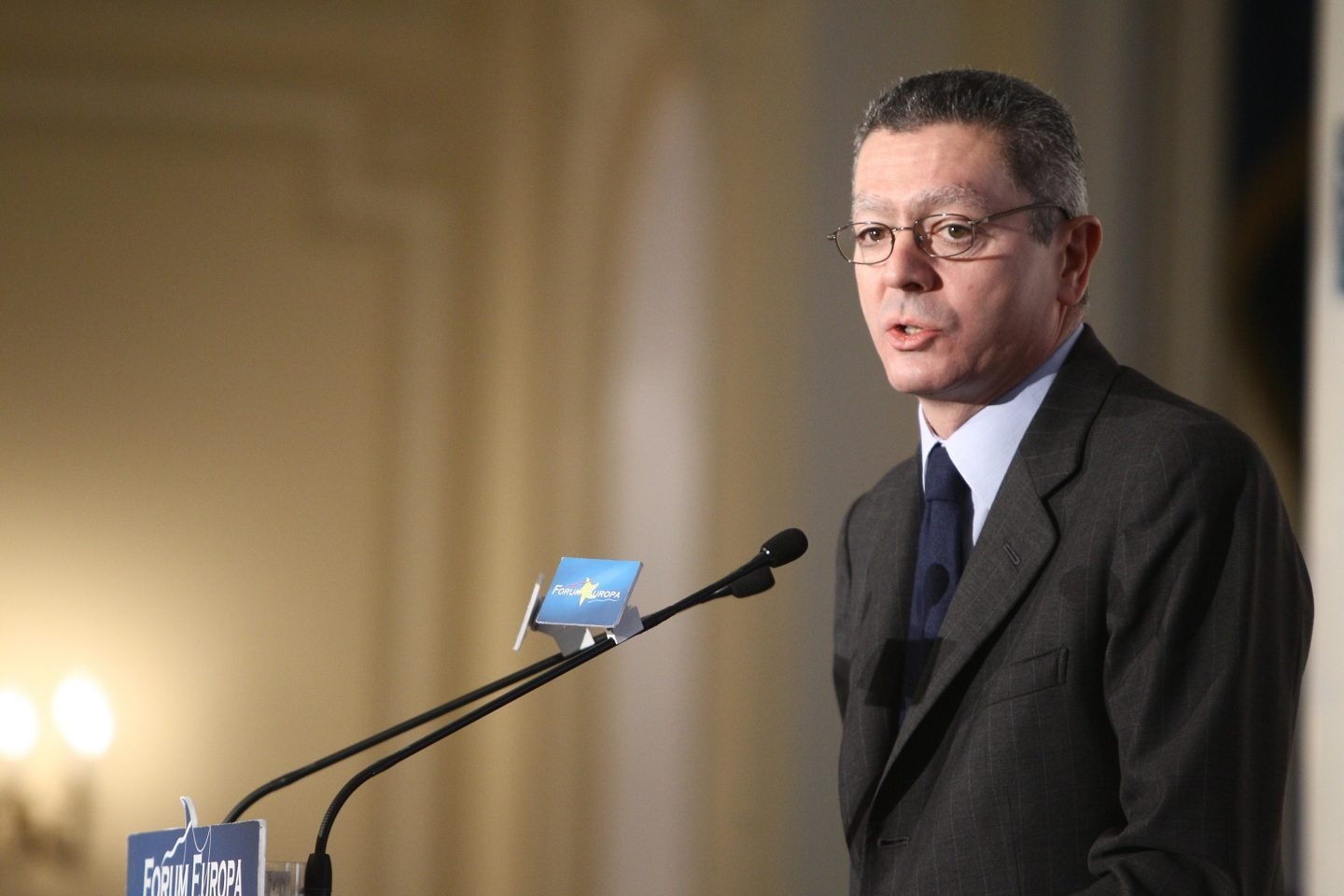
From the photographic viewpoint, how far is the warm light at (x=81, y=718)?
11.6 feet

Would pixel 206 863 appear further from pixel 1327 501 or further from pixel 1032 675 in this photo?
pixel 1327 501

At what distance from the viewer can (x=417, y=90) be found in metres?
3.70

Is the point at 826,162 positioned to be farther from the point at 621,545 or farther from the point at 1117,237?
the point at 621,545

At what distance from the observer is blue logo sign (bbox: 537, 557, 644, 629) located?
4.21ft

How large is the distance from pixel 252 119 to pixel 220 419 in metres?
0.76

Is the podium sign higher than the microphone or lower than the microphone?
lower

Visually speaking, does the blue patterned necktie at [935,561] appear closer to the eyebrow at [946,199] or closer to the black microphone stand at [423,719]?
the eyebrow at [946,199]

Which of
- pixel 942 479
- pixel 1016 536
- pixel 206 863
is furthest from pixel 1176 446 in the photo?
pixel 206 863

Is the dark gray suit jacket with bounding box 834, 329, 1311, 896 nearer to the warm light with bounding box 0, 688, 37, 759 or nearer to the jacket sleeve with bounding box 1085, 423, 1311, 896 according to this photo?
the jacket sleeve with bounding box 1085, 423, 1311, 896

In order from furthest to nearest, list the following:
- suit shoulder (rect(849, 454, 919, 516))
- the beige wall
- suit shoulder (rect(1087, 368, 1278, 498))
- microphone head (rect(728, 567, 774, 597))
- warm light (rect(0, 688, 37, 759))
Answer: warm light (rect(0, 688, 37, 759))
the beige wall
suit shoulder (rect(849, 454, 919, 516))
microphone head (rect(728, 567, 774, 597))
suit shoulder (rect(1087, 368, 1278, 498))

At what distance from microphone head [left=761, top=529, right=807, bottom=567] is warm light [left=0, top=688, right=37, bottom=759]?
273 centimetres

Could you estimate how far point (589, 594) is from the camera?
132 centimetres

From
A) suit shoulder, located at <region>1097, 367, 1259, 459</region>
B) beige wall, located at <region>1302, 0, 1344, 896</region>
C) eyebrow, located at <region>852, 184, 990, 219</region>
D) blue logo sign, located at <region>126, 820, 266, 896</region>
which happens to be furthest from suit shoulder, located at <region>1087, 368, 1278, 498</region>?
beige wall, located at <region>1302, 0, 1344, 896</region>

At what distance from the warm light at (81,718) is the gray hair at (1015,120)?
109 inches
